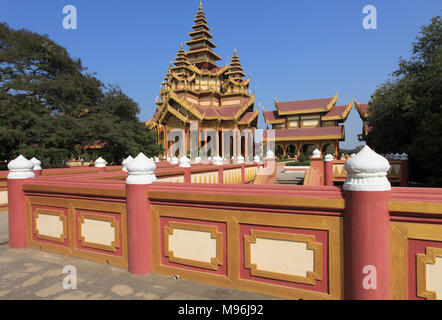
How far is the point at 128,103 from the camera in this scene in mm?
22703

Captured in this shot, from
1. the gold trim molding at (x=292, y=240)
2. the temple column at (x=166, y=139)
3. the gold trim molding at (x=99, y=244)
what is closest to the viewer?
the gold trim molding at (x=292, y=240)

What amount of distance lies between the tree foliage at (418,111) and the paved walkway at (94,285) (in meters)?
14.9

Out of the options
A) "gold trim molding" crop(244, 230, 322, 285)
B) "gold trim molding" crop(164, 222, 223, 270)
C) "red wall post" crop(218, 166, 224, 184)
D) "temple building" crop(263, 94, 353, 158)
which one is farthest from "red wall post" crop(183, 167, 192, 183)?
"temple building" crop(263, 94, 353, 158)

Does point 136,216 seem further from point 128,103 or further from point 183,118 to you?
point 183,118

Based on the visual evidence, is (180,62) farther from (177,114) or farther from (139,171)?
(139,171)

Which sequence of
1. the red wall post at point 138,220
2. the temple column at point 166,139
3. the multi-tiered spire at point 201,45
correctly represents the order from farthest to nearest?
the multi-tiered spire at point 201,45 < the temple column at point 166,139 < the red wall post at point 138,220

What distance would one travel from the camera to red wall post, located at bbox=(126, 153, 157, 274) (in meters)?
3.46

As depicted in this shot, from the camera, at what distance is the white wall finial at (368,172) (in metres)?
2.37

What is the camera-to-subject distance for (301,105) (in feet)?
125

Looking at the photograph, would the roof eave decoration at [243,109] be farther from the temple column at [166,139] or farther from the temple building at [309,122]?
the temple column at [166,139]

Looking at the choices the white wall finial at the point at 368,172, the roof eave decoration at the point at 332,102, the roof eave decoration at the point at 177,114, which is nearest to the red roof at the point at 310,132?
the roof eave decoration at the point at 332,102
